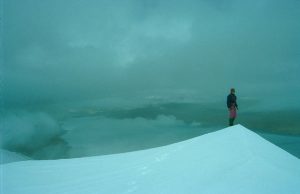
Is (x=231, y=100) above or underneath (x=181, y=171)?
above

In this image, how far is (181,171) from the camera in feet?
32.7

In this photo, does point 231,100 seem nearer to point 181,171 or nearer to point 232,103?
point 232,103

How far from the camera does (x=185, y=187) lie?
8.68 meters

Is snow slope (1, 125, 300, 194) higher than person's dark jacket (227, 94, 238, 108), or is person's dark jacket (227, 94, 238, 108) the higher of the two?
person's dark jacket (227, 94, 238, 108)

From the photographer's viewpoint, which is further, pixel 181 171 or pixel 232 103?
pixel 232 103

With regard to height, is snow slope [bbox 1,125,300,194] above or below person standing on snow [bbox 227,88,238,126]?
below

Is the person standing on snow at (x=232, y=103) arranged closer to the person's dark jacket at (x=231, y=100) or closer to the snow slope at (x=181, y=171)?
the person's dark jacket at (x=231, y=100)

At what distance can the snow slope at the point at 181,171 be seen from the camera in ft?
28.2

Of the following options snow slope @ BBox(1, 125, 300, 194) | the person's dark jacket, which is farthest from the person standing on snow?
snow slope @ BBox(1, 125, 300, 194)

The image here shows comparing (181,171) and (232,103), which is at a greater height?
(232,103)

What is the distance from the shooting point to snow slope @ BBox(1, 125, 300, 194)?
28.2 ft

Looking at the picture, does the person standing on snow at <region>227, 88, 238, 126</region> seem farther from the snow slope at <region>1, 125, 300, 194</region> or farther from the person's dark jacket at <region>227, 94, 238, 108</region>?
the snow slope at <region>1, 125, 300, 194</region>

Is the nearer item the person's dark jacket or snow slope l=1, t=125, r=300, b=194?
snow slope l=1, t=125, r=300, b=194

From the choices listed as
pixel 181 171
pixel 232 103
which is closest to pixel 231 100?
pixel 232 103
